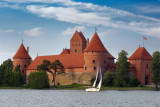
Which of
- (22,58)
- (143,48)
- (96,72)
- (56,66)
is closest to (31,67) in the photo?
(22,58)

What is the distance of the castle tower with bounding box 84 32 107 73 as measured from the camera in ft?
244

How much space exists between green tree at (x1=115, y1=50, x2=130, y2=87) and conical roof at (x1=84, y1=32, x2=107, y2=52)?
727 centimetres

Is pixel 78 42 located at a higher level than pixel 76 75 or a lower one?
higher

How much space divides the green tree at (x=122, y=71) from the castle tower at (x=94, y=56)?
23.9ft

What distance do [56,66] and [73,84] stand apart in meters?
4.67

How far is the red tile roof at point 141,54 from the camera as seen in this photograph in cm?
7719

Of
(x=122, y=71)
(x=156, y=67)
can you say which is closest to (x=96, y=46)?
(x=122, y=71)

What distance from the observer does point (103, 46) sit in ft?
247

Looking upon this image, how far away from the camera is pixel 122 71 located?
66188 mm

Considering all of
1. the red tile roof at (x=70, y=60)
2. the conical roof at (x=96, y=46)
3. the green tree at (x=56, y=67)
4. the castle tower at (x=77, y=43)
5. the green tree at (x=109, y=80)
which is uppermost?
the castle tower at (x=77, y=43)

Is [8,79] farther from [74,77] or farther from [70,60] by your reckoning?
[70,60]

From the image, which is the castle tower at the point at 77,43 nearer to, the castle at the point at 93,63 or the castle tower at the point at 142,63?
the castle at the point at 93,63

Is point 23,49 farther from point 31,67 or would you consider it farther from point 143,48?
point 143,48

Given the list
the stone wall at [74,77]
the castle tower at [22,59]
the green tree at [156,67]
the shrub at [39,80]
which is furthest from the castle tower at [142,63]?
the castle tower at [22,59]
